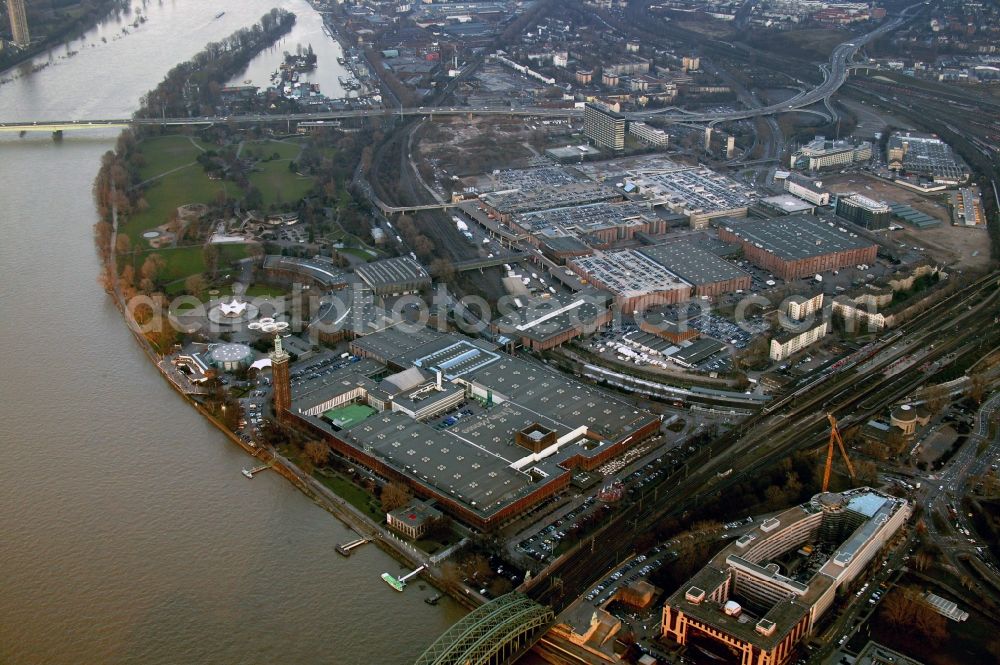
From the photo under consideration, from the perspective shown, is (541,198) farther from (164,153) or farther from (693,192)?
(164,153)

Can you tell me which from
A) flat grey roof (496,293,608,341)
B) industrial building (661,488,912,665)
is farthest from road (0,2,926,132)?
industrial building (661,488,912,665)

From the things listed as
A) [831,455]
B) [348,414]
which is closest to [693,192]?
[831,455]

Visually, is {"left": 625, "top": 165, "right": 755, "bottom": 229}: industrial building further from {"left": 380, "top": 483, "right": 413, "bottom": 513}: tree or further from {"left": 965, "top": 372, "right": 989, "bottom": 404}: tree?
{"left": 380, "top": 483, "right": 413, "bottom": 513}: tree

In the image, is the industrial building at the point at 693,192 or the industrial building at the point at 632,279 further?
the industrial building at the point at 693,192

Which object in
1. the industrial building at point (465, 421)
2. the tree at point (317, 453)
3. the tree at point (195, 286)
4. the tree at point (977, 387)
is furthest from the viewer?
the tree at point (195, 286)

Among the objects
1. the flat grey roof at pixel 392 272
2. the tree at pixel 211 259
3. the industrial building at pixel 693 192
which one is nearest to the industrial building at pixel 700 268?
the industrial building at pixel 693 192

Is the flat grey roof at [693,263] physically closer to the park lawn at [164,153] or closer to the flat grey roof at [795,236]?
the flat grey roof at [795,236]

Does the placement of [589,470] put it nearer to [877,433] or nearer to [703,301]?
[877,433]
